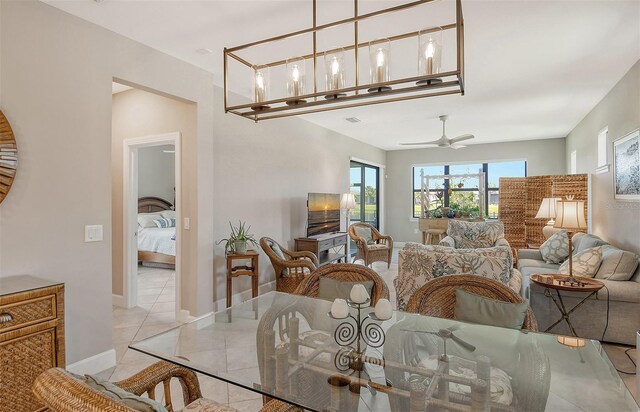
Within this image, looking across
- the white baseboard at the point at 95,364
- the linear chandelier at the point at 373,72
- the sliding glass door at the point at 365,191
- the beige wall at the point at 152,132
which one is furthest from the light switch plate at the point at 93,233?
the sliding glass door at the point at 365,191

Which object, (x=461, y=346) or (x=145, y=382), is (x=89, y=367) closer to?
(x=145, y=382)

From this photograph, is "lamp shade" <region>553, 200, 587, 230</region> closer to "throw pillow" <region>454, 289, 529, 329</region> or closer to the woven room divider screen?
"throw pillow" <region>454, 289, 529, 329</region>

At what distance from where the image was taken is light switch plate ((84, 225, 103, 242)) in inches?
Answer: 106

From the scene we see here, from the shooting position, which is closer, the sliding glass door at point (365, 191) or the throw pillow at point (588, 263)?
the throw pillow at point (588, 263)

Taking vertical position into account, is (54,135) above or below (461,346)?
above

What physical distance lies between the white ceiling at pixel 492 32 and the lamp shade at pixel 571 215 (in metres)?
1.40

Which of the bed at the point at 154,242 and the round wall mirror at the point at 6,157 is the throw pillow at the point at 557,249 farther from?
the bed at the point at 154,242

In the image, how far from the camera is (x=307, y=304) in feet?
7.27

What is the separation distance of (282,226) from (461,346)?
12.7 ft

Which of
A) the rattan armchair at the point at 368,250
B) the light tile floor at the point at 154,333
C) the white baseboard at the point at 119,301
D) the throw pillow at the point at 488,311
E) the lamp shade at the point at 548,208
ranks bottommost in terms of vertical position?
the light tile floor at the point at 154,333

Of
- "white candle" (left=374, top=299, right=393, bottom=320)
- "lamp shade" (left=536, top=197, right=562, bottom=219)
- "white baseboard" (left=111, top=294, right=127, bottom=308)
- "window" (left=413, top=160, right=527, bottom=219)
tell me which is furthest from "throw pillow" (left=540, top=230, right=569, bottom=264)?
"white baseboard" (left=111, top=294, right=127, bottom=308)

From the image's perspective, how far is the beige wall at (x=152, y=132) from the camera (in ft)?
12.2

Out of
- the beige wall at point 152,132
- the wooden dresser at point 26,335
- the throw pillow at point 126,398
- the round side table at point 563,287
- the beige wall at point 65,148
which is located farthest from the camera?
the beige wall at point 152,132

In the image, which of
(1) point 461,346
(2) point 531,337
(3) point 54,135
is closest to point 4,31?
(3) point 54,135
